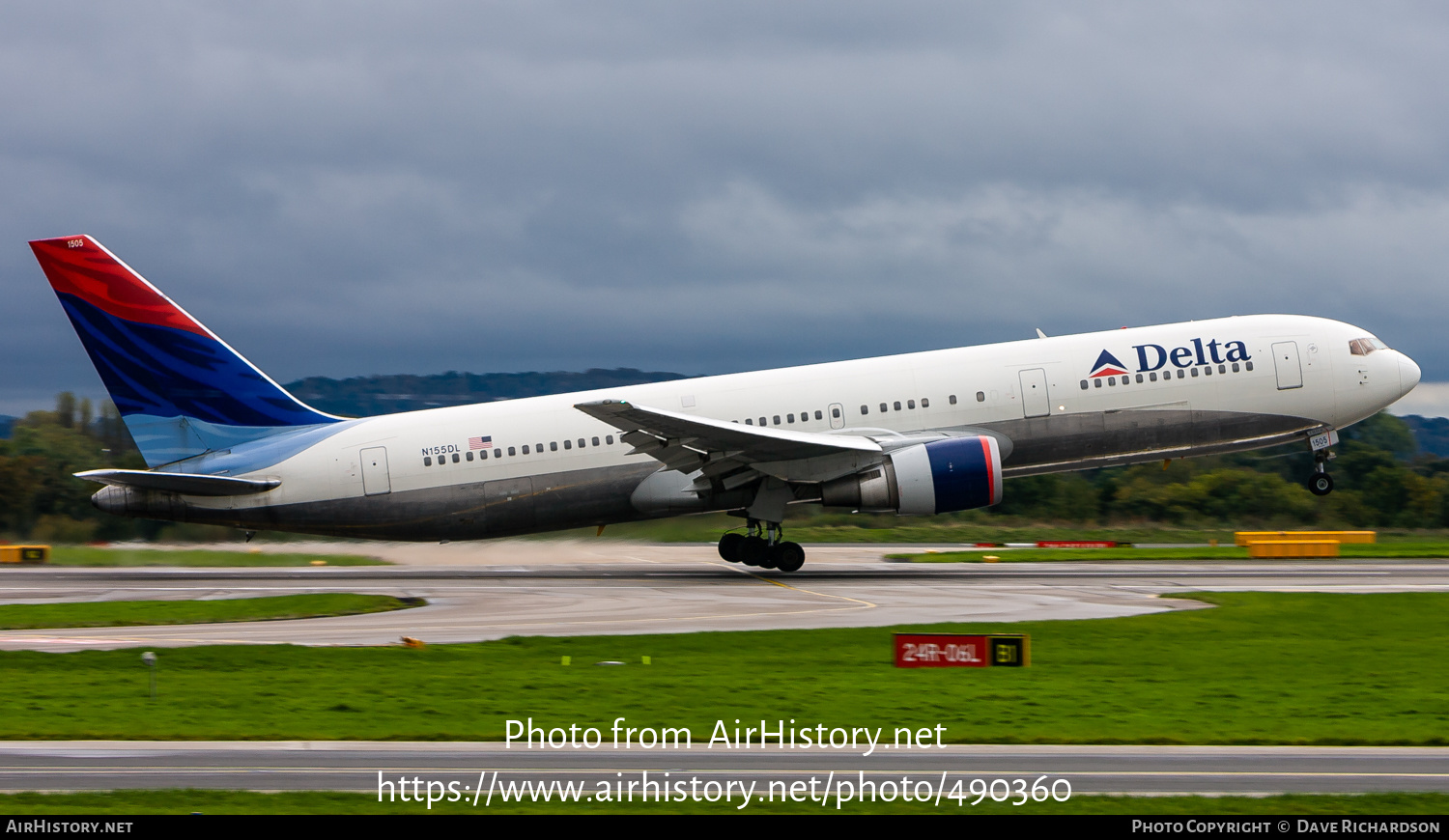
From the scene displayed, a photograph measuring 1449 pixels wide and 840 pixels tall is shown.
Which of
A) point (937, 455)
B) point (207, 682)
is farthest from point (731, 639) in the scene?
point (937, 455)

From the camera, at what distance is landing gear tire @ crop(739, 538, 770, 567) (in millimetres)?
31516

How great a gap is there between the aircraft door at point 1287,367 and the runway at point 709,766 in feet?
64.3

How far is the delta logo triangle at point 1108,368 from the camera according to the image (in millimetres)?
30859

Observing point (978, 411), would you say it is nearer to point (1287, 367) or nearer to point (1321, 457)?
point (1287, 367)

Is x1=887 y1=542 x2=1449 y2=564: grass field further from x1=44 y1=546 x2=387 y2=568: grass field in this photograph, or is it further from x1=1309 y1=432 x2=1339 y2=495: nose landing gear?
x1=44 y1=546 x2=387 y2=568: grass field

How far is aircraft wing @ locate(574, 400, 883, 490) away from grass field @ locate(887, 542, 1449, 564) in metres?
8.49

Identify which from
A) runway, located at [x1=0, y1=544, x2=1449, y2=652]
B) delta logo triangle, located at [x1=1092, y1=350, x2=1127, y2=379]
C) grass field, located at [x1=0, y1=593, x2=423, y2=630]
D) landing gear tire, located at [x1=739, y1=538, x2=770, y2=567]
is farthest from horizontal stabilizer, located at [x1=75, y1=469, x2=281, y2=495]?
delta logo triangle, located at [x1=1092, y1=350, x2=1127, y2=379]

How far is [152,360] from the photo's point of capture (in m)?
31.5

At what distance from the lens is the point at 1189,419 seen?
3100cm

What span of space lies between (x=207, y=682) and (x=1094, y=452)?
2131cm

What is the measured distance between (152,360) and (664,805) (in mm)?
25395

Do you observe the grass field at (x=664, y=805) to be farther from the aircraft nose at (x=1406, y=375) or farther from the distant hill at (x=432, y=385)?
the distant hill at (x=432, y=385)

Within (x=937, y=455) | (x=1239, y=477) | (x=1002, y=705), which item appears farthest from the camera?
(x=1239, y=477)
